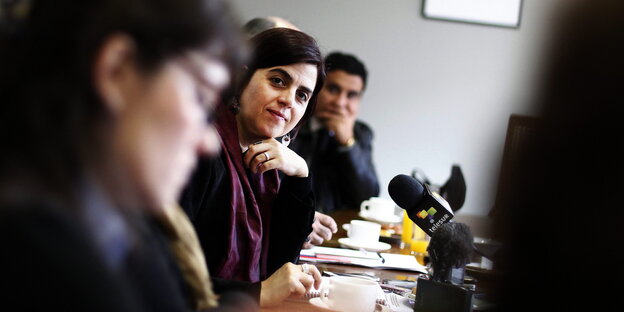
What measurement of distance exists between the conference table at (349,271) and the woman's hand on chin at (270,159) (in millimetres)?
267

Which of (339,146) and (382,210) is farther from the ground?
(339,146)

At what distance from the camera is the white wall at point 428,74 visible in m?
4.39

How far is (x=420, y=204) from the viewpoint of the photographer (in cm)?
156

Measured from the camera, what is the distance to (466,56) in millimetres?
4496

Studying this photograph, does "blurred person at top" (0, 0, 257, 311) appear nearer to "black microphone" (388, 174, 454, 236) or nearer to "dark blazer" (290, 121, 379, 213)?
"black microphone" (388, 174, 454, 236)

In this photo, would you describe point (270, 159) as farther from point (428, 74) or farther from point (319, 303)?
point (428, 74)

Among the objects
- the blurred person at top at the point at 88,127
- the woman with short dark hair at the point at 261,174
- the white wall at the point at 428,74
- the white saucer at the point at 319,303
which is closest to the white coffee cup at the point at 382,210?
the woman with short dark hair at the point at 261,174

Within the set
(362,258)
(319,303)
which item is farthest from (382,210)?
(319,303)

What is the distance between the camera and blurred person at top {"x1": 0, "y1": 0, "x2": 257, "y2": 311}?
59cm

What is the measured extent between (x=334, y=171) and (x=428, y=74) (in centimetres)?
134

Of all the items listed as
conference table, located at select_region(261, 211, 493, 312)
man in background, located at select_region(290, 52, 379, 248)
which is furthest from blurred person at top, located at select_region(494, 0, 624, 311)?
man in background, located at select_region(290, 52, 379, 248)

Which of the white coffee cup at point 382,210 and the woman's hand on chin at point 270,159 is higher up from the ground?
the woman's hand on chin at point 270,159

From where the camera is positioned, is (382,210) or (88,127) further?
(382,210)

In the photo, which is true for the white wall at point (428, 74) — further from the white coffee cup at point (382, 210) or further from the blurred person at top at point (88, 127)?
the blurred person at top at point (88, 127)
